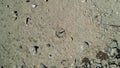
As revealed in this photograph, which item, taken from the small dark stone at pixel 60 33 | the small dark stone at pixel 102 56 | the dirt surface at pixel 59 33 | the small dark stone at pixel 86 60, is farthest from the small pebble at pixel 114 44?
the small dark stone at pixel 60 33

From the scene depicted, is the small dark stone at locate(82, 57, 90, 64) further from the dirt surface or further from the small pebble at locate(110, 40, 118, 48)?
the small pebble at locate(110, 40, 118, 48)

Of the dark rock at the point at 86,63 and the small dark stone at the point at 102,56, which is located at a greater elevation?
the small dark stone at the point at 102,56

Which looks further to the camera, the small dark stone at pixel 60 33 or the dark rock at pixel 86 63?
the small dark stone at pixel 60 33

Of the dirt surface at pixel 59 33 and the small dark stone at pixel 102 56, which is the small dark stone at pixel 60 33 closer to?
the dirt surface at pixel 59 33

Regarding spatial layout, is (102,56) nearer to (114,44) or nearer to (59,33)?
(114,44)

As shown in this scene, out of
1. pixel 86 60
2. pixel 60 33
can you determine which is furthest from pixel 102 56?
pixel 60 33

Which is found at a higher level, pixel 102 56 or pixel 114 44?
pixel 114 44

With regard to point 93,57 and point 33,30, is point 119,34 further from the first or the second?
point 33,30

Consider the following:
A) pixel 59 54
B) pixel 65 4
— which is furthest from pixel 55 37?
pixel 65 4

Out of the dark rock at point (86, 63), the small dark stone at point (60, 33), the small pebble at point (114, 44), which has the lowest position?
the dark rock at point (86, 63)
